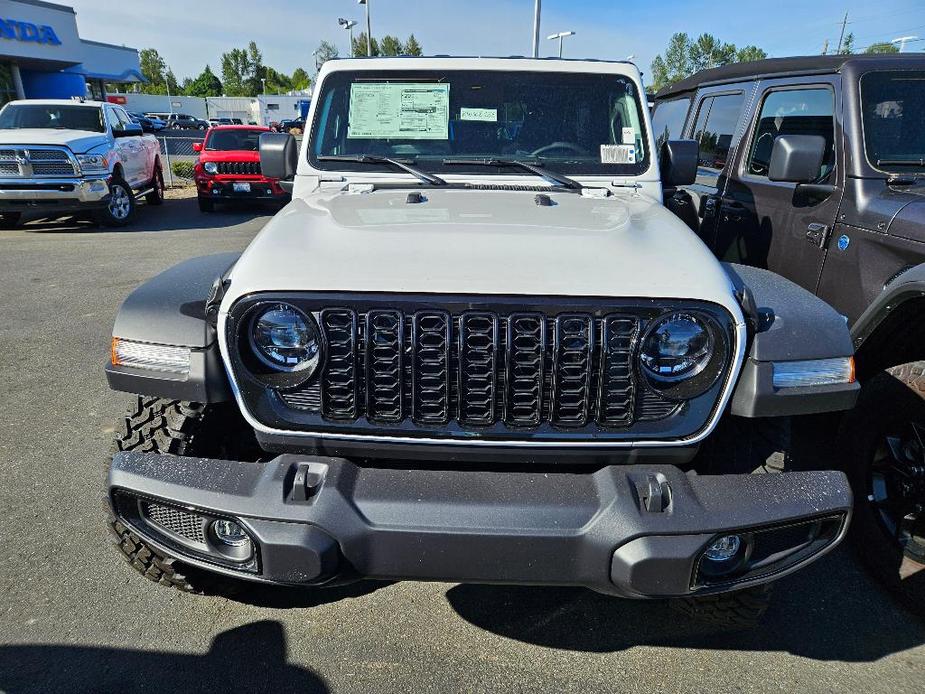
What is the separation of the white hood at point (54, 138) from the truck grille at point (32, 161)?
0.11 metres

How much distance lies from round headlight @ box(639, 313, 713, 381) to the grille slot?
145cm

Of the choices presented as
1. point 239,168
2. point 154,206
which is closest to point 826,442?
point 239,168

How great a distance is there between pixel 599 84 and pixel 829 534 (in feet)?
7.75

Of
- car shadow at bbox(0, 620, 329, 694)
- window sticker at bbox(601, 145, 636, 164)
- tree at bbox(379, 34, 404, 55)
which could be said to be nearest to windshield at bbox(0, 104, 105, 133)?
window sticker at bbox(601, 145, 636, 164)

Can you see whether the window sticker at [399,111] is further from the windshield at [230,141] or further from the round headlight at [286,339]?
the windshield at [230,141]

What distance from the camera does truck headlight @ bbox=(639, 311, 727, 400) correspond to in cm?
196

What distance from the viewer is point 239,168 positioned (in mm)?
13289

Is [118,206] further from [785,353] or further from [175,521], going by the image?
[785,353]

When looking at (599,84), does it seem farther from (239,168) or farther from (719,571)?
(239,168)

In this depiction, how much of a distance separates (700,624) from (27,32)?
4341 centimetres

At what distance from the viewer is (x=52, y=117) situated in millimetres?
11133

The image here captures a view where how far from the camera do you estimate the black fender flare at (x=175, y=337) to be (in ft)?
6.68

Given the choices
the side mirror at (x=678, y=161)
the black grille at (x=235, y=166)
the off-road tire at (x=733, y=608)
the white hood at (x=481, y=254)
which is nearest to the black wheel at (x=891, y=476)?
the off-road tire at (x=733, y=608)

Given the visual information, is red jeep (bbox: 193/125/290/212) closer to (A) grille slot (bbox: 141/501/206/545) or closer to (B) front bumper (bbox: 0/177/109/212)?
(B) front bumper (bbox: 0/177/109/212)
